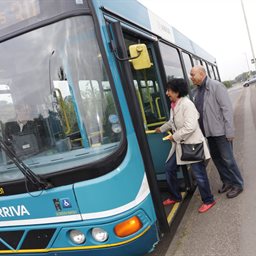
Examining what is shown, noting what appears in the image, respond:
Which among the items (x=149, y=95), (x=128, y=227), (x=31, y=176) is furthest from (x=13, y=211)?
(x=149, y=95)

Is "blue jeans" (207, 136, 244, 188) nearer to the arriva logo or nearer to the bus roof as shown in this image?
the bus roof

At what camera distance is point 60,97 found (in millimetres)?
2994

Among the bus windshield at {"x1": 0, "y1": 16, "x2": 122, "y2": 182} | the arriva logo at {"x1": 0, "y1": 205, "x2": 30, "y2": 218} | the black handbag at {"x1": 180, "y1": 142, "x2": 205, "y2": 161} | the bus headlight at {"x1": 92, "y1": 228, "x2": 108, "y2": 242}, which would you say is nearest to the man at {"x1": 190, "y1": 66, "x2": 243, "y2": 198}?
the black handbag at {"x1": 180, "y1": 142, "x2": 205, "y2": 161}

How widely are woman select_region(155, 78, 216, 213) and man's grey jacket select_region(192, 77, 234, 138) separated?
41 cm

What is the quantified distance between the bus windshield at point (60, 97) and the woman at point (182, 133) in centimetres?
137

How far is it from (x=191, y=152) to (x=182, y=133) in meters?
0.28

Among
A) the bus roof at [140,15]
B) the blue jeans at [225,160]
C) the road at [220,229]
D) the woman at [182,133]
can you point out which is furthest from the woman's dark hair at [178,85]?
the road at [220,229]

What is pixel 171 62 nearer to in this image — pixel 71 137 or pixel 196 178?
pixel 196 178

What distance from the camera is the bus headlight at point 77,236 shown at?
294 centimetres

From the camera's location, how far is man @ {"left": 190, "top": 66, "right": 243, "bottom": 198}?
4.55 m

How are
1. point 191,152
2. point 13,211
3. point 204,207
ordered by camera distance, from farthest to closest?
point 204,207, point 191,152, point 13,211

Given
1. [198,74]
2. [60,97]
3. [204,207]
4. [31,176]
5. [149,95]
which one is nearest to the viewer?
[31,176]

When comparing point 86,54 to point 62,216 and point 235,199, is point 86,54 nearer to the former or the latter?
point 62,216

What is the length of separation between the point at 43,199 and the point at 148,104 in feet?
8.35
